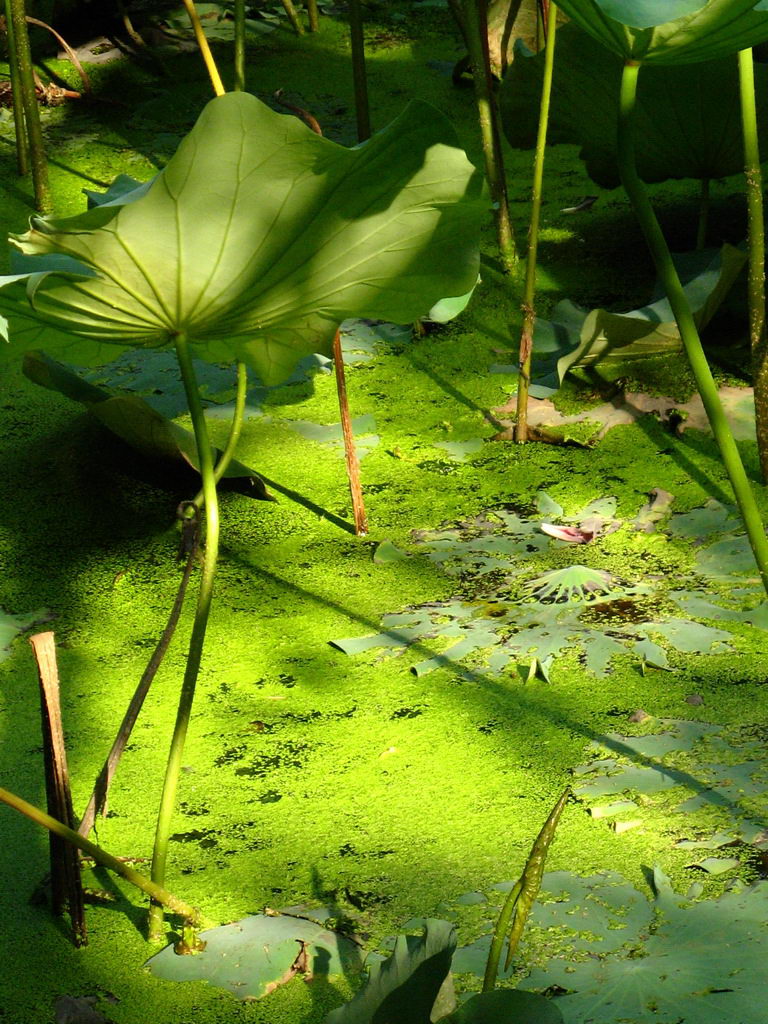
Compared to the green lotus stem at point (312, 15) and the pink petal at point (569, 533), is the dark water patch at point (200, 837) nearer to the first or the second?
the pink petal at point (569, 533)

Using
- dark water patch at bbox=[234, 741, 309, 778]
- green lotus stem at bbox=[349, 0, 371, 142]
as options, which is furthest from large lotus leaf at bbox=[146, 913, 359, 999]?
green lotus stem at bbox=[349, 0, 371, 142]

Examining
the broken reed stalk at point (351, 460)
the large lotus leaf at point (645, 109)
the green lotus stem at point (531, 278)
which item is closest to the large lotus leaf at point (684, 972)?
the broken reed stalk at point (351, 460)

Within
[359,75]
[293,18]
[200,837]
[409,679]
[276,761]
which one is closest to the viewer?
[200,837]

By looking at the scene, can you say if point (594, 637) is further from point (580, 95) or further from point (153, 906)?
point (580, 95)

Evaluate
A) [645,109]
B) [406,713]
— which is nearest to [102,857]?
[406,713]

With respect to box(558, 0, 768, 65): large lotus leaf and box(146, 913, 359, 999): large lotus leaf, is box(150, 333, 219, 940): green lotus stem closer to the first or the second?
box(146, 913, 359, 999): large lotus leaf

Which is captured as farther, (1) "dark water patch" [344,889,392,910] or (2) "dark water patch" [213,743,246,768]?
(2) "dark water patch" [213,743,246,768]

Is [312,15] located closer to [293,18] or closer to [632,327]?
[293,18]
